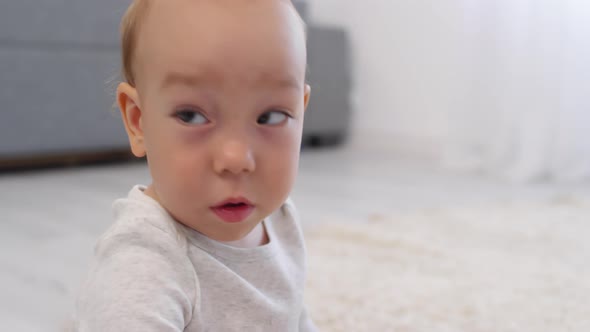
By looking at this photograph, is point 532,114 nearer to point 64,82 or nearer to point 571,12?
point 571,12

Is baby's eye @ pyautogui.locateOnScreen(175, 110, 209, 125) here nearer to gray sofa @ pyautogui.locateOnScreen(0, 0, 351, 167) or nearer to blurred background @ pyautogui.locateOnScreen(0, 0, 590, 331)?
blurred background @ pyautogui.locateOnScreen(0, 0, 590, 331)

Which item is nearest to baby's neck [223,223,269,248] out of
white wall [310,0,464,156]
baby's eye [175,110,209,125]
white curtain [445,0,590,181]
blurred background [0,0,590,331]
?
baby's eye [175,110,209,125]

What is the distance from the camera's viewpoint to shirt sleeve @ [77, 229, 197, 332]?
1.65 feet

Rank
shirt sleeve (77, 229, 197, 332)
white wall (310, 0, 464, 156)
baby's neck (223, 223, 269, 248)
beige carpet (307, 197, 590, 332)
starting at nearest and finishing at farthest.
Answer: shirt sleeve (77, 229, 197, 332)
baby's neck (223, 223, 269, 248)
beige carpet (307, 197, 590, 332)
white wall (310, 0, 464, 156)

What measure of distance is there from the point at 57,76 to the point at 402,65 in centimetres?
132

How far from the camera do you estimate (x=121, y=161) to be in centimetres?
230

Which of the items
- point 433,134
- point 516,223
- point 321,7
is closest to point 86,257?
point 516,223

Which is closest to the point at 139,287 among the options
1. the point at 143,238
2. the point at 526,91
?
the point at 143,238

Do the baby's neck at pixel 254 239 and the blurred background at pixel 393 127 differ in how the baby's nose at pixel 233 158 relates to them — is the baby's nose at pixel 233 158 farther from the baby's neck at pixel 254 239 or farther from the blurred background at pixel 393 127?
the blurred background at pixel 393 127

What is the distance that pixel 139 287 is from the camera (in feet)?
1.69

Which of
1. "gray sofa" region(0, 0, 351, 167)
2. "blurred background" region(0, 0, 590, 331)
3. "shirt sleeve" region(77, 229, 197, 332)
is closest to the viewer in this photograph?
"shirt sleeve" region(77, 229, 197, 332)

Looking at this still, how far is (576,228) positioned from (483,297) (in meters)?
0.52

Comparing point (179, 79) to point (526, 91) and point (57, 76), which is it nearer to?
point (57, 76)

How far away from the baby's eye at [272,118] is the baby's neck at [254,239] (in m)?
0.13
